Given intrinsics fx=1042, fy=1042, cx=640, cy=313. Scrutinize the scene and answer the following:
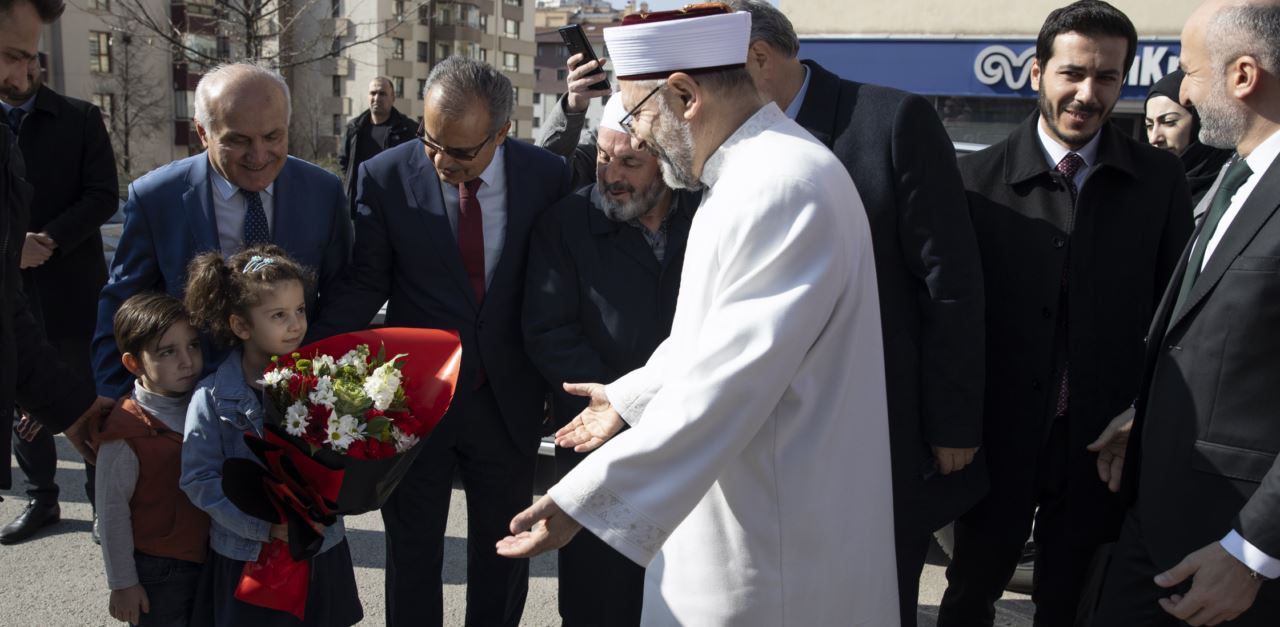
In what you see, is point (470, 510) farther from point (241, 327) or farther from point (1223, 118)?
point (1223, 118)

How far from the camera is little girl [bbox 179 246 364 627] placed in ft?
9.62

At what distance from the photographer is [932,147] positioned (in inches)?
114

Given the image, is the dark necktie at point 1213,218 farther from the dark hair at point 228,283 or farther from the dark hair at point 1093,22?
the dark hair at point 228,283

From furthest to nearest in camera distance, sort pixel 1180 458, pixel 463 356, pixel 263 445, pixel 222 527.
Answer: pixel 463 356 < pixel 222 527 < pixel 263 445 < pixel 1180 458

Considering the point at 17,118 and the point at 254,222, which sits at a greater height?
the point at 17,118

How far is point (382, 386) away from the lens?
282 cm

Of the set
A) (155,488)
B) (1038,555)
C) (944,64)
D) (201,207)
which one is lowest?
(1038,555)

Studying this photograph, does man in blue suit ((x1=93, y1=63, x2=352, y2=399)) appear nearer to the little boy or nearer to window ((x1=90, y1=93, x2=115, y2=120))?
the little boy

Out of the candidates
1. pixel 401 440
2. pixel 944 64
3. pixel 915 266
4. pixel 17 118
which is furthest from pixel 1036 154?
pixel 944 64

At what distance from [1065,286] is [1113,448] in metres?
0.50

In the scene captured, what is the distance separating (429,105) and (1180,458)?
7.86 ft

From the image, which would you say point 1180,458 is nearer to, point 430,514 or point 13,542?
point 430,514

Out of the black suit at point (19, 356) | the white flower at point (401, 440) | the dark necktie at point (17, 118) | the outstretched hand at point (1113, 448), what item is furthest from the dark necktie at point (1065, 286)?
the dark necktie at point (17, 118)

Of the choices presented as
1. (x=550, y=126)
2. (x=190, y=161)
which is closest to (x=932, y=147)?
(x=550, y=126)
